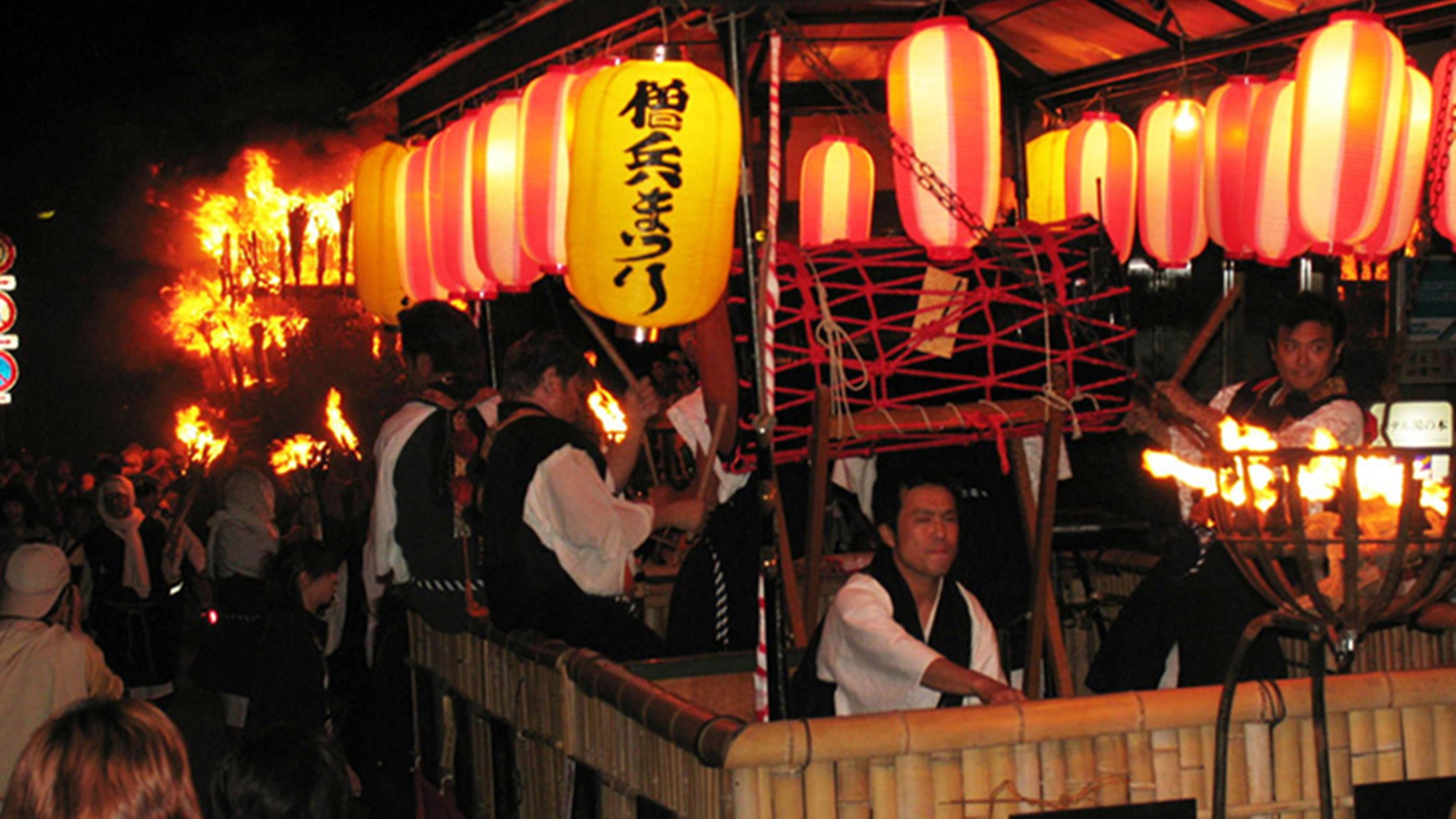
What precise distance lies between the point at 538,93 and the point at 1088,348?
9.41ft

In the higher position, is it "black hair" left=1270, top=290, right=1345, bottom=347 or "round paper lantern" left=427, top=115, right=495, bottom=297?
"round paper lantern" left=427, top=115, right=495, bottom=297

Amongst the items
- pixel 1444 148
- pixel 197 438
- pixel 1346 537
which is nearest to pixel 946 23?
pixel 1444 148

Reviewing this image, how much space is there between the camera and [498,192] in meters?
7.40

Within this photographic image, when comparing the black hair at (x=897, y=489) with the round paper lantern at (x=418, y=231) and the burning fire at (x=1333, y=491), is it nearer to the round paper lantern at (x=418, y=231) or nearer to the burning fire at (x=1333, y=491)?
the burning fire at (x=1333, y=491)

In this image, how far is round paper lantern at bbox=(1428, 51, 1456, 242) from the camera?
3953mm

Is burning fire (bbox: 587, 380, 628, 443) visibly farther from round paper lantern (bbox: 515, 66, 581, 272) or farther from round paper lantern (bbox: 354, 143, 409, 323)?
round paper lantern (bbox: 515, 66, 581, 272)

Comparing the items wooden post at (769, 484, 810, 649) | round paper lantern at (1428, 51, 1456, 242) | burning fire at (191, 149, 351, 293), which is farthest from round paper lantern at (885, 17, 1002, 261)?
burning fire at (191, 149, 351, 293)

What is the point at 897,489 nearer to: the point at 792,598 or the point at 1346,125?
the point at 792,598

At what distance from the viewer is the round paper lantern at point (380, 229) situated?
8781mm

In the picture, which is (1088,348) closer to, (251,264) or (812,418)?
(812,418)

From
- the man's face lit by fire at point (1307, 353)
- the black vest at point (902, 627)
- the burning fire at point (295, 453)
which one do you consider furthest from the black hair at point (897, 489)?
the burning fire at point (295, 453)

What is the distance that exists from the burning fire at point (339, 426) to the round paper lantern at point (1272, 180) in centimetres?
1781

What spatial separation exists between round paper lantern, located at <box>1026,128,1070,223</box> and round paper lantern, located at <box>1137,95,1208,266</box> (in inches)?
28.9

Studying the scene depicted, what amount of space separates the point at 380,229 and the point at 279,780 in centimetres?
546
